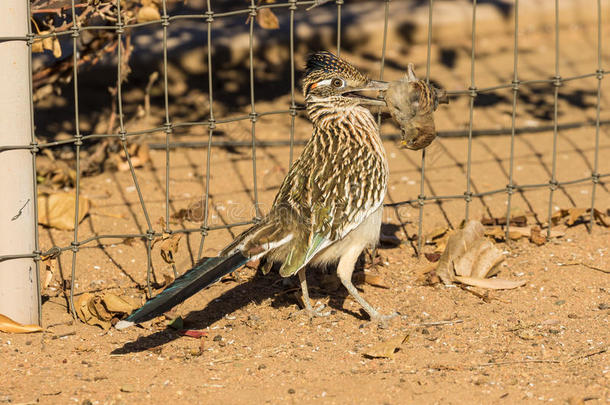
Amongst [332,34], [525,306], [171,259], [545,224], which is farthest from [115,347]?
[332,34]

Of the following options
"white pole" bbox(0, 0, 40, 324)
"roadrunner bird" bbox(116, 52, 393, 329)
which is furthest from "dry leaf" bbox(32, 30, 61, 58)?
"roadrunner bird" bbox(116, 52, 393, 329)

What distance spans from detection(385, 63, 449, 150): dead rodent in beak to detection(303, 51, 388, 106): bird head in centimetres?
9

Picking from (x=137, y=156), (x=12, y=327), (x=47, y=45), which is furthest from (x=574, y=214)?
(x=12, y=327)

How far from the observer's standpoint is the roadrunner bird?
210 inches

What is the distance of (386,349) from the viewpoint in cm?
502

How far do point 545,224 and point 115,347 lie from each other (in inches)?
130

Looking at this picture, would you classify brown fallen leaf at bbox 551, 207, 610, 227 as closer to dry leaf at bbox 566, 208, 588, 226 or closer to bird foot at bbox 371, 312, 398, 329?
dry leaf at bbox 566, 208, 588, 226

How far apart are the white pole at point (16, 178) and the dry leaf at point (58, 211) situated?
1.26 metres

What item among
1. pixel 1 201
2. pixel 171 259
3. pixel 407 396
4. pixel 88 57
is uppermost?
pixel 88 57

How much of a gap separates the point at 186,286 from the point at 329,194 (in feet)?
3.51

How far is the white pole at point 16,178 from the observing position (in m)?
5.09

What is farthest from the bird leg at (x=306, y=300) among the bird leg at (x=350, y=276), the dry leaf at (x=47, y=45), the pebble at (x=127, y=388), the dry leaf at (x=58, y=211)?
the dry leaf at (x=47, y=45)

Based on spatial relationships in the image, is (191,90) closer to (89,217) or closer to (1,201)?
(89,217)

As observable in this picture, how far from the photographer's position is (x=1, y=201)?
5223 millimetres
